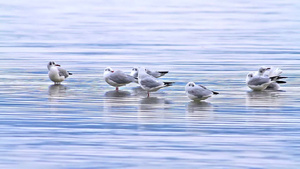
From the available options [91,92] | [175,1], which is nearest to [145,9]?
[175,1]

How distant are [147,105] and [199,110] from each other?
46.3 inches

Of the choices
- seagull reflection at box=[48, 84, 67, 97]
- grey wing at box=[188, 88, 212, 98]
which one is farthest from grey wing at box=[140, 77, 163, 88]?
seagull reflection at box=[48, 84, 67, 97]

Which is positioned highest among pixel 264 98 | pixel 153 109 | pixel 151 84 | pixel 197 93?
pixel 151 84

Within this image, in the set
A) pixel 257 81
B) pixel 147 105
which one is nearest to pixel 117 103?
pixel 147 105

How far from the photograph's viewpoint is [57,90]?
18.3 metres

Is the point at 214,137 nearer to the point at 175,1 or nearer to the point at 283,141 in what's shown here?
the point at 283,141

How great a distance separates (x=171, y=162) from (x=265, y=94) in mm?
7018

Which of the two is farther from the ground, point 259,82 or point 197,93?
point 259,82

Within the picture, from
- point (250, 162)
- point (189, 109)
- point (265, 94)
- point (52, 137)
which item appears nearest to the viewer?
point (250, 162)

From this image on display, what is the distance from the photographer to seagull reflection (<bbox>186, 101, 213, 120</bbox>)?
48.0 ft

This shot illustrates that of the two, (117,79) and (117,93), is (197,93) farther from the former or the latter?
(117,79)

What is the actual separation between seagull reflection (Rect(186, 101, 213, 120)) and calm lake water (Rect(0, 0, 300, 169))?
0.11 ft

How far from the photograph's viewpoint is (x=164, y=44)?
29375 millimetres

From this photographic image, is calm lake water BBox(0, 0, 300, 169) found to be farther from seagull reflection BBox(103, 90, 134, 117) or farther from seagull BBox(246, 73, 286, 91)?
seagull BBox(246, 73, 286, 91)
